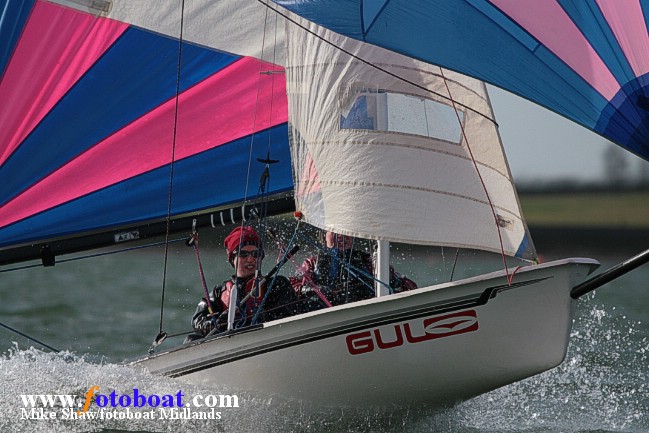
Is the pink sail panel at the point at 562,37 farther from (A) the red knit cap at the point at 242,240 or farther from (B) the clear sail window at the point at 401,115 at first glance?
(A) the red knit cap at the point at 242,240

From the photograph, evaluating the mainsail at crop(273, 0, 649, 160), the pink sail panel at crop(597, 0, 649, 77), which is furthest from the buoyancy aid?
the pink sail panel at crop(597, 0, 649, 77)

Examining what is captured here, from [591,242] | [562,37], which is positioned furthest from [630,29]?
[591,242]

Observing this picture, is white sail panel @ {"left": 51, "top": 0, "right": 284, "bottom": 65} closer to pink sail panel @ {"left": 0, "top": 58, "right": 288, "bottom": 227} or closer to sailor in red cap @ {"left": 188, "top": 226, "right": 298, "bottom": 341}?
pink sail panel @ {"left": 0, "top": 58, "right": 288, "bottom": 227}

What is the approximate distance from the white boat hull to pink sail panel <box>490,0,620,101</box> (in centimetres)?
84

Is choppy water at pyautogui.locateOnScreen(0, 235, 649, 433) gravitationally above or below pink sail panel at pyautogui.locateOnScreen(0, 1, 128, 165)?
below

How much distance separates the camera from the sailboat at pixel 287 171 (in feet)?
16.3

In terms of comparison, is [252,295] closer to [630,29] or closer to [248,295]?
[248,295]

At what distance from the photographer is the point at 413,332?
16.4 ft

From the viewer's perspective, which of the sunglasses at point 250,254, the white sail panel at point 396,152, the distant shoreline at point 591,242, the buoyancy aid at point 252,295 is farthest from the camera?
the distant shoreline at point 591,242

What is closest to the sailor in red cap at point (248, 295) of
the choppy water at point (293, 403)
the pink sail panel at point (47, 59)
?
the choppy water at point (293, 403)

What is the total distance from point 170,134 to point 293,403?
1.97 meters

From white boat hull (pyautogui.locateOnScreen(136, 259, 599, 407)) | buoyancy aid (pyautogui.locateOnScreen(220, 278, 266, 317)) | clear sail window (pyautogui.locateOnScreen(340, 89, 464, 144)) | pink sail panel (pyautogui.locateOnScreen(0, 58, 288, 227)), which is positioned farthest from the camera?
pink sail panel (pyautogui.locateOnScreen(0, 58, 288, 227))

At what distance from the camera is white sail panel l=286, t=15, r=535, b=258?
17.0 ft

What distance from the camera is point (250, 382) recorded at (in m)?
5.31
